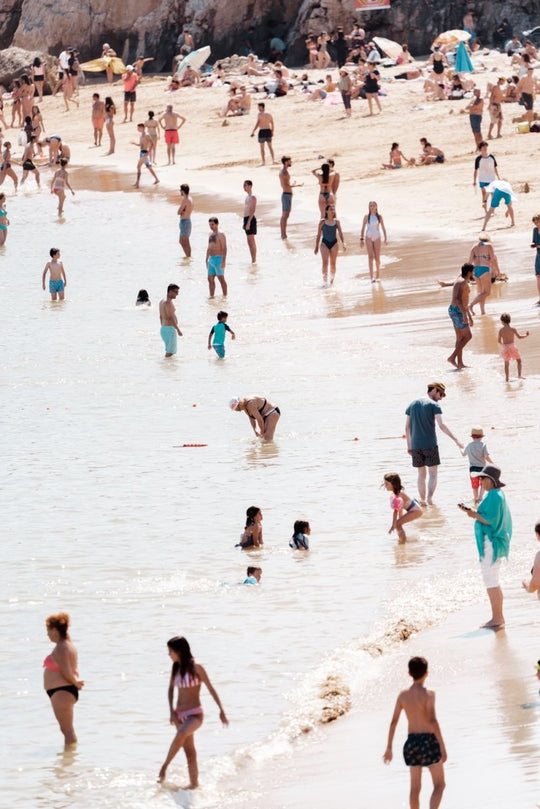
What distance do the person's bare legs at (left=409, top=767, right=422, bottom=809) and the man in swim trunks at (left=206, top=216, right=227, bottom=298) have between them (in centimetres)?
1664

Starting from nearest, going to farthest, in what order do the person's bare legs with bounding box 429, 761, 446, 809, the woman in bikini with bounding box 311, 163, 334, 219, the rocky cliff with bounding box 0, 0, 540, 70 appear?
the person's bare legs with bounding box 429, 761, 446, 809 < the woman in bikini with bounding box 311, 163, 334, 219 < the rocky cliff with bounding box 0, 0, 540, 70

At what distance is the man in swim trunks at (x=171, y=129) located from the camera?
36250mm

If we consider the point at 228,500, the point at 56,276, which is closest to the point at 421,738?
the point at 228,500

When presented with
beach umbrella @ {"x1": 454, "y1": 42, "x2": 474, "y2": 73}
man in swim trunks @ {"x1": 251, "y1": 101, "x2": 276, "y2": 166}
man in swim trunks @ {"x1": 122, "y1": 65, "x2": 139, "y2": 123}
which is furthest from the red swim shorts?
beach umbrella @ {"x1": 454, "y1": 42, "x2": 474, "y2": 73}

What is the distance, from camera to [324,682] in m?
9.69

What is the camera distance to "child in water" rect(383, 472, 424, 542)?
12289 mm

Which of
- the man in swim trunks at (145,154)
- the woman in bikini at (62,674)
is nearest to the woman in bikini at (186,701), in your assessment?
the woman in bikini at (62,674)

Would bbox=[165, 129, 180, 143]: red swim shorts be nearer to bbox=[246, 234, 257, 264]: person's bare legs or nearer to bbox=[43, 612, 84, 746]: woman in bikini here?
bbox=[246, 234, 257, 264]: person's bare legs

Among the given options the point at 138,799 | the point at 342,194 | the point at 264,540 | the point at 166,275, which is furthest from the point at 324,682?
the point at 342,194

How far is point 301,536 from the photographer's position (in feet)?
40.7

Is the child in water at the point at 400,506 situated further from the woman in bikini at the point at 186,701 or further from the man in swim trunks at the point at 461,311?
the man in swim trunks at the point at 461,311

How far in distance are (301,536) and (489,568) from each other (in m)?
2.75

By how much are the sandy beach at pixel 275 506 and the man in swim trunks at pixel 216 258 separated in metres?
0.33

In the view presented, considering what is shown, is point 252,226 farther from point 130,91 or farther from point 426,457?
point 130,91
